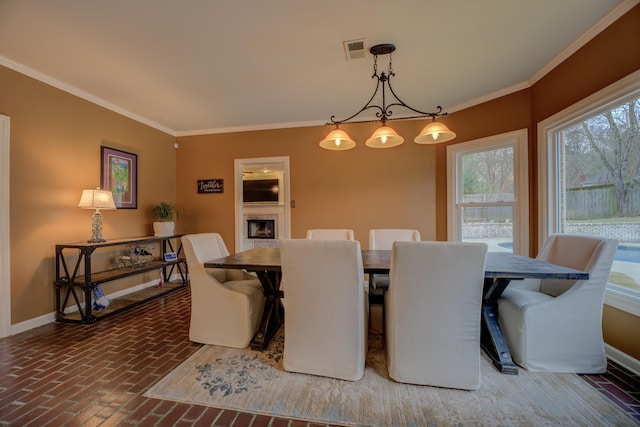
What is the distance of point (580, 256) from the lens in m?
2.01

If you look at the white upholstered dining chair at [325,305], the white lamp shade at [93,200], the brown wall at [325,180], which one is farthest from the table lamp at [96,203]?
the white upholstered dining chair at [325,305]

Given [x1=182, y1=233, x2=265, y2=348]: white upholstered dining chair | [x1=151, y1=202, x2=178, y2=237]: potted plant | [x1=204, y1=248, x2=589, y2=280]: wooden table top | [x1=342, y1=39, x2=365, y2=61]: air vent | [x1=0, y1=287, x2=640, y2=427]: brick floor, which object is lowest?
[x1=0, y1=287, x2=640, y2=427]: brick floor

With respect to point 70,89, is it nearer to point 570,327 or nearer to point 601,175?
point 570,327

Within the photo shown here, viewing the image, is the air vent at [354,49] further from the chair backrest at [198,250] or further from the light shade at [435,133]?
the chair backrest at [198,250]

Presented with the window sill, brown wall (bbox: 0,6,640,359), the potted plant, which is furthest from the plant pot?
the window sill

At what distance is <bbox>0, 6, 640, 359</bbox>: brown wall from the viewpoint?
8.04 feet

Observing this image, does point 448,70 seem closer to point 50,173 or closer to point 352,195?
point 352,195

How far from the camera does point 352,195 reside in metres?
4.16

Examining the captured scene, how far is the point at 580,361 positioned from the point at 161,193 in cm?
521

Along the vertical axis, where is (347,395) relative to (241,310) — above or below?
below

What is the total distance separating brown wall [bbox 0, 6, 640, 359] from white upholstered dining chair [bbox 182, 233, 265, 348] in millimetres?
1770

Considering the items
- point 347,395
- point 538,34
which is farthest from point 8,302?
point 538,34

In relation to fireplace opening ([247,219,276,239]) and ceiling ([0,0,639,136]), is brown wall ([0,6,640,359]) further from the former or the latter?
fireplace opening ([247,219,276,239])

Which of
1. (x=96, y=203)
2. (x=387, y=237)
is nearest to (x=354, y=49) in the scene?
(x=387, y=237)
